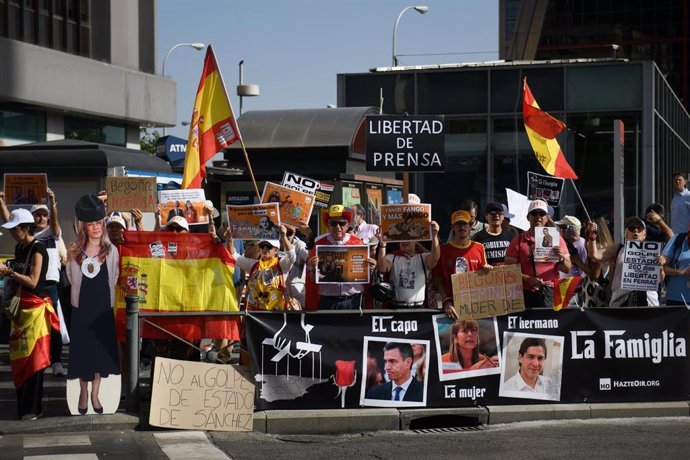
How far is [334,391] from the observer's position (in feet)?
34.3

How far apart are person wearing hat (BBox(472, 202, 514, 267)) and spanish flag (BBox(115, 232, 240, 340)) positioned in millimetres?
2916

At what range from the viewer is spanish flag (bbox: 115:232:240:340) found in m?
10.8

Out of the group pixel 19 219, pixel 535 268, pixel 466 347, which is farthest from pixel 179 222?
pixel 535 268

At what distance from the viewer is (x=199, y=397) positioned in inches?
397

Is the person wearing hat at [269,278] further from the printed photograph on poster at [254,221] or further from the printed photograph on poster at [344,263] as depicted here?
the printed photograph on poster at [344,263]

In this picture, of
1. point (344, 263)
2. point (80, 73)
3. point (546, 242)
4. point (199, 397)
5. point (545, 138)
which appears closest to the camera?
point (199, 397)

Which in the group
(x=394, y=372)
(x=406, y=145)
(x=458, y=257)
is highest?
(x=406, y=145)

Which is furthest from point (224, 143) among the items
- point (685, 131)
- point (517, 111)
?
point (685, 131)

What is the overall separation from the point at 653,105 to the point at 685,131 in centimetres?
1804

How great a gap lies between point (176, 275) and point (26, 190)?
244 cm

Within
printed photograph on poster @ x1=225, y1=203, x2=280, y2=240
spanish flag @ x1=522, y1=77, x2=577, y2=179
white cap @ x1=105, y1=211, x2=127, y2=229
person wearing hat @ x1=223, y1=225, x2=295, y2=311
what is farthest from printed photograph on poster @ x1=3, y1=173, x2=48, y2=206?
spanish flag @ x1=522, y1=77, x2=577, y2=179

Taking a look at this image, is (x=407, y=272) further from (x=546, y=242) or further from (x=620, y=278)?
(x=620, y=278)

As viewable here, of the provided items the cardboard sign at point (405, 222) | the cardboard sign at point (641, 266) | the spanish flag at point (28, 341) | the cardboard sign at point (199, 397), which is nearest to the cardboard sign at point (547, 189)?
the cardboard sign at point (641, 266)

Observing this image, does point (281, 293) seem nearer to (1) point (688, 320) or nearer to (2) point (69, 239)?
(1) point (688, 320)
